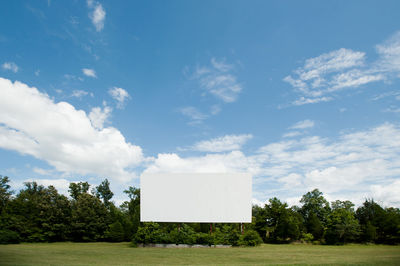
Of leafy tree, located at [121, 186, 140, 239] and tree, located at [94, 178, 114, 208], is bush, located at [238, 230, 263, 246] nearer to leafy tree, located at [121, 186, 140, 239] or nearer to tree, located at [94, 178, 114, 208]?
leafy tree, located at [121, 186, 140, 239]

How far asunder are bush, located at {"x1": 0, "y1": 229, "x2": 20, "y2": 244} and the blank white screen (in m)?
13.0

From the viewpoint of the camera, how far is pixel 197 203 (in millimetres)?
23266

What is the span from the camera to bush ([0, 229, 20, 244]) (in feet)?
84.8

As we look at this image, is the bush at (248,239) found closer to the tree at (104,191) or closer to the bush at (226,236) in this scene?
the bush at (226,236)

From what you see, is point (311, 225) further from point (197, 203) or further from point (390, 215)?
point (197, 203)

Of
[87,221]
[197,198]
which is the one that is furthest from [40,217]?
[197,198]

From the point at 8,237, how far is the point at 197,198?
707 inches

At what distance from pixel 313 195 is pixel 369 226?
12.2 metres

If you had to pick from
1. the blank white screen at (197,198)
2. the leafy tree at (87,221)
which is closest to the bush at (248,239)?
the blank white screen at (197,198)

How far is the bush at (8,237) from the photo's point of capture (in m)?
25.9

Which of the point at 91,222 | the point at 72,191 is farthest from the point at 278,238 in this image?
the point at 72,191

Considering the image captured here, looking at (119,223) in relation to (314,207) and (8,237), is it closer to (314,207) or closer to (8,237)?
(8,237)

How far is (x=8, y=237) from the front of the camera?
26.2 metres

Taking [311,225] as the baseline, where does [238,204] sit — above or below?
above
